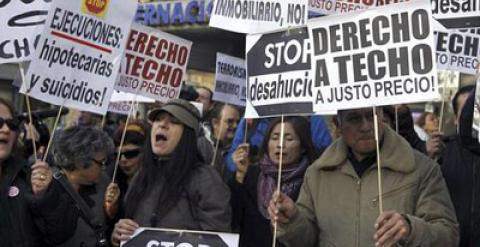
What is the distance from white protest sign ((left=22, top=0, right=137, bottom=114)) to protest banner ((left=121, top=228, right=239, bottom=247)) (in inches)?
41.8

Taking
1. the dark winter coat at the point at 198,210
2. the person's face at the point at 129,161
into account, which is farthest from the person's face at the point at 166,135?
the person's face at the point at 129,161

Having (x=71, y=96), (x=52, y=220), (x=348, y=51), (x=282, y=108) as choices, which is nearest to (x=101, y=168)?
(x=71, y=96)

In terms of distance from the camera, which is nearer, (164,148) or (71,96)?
(164,148)

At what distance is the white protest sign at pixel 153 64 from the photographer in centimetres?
626

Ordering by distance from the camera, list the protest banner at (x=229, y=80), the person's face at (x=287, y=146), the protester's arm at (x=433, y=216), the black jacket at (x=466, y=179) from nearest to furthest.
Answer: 1. the protester's arm at (x=433, y=216)
2. the black jacket at (x=466, y=179)
3. the person's face at (x=287, y=146)
4. the protest banner at (x=229, y=80)

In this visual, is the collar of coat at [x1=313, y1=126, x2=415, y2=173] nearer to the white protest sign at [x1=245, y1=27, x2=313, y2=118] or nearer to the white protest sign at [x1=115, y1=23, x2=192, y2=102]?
the white protest sign at [x1=245, y1=27, x2=313, y2=118]

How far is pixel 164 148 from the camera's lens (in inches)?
186

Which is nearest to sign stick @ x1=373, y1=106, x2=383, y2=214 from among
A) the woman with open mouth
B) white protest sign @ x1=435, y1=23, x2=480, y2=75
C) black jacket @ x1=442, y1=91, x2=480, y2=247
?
black jacket @ x1=442, y1=91, x2=480, y2=247

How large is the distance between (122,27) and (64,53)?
0.49 metres

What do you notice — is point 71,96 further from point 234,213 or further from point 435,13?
point 435,13

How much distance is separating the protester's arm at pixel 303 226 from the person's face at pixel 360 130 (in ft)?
1.08

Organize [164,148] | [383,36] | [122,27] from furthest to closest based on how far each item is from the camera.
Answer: [122,27], [164,148], [383,36]

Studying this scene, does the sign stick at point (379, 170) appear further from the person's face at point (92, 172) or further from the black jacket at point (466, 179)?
the person's face at point (92, 172)

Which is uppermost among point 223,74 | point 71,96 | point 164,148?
point 223,74
